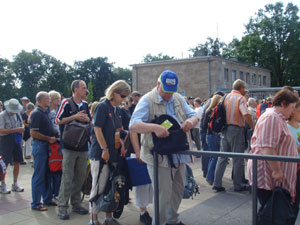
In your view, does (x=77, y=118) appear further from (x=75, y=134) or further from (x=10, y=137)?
(x=10, y=137)

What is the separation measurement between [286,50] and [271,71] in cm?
375

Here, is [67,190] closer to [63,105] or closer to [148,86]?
[63,105]

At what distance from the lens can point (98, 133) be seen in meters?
4.12

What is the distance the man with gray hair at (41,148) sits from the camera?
17.5 ft

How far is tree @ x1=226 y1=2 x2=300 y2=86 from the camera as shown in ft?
156

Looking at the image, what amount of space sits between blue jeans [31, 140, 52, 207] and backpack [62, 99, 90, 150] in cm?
86

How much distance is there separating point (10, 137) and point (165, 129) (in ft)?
15.3

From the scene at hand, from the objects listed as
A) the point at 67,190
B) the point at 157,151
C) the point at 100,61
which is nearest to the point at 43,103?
the point at 67,190

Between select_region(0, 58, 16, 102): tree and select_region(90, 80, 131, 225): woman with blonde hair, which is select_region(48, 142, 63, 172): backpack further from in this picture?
select_region(0, 58, 16, 102): tree

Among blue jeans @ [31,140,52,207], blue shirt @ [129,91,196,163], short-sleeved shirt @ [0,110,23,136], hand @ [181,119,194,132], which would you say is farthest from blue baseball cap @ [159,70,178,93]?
short-sleeved shirt @ [0,110,23,136]

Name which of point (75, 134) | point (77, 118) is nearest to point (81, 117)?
point (77, 118)

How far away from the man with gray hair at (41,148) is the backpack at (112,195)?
1588 millimetres

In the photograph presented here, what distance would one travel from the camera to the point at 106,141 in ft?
13.8

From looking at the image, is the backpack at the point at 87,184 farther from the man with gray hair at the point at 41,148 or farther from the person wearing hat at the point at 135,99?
the person wearing hat at the point at 135,99
